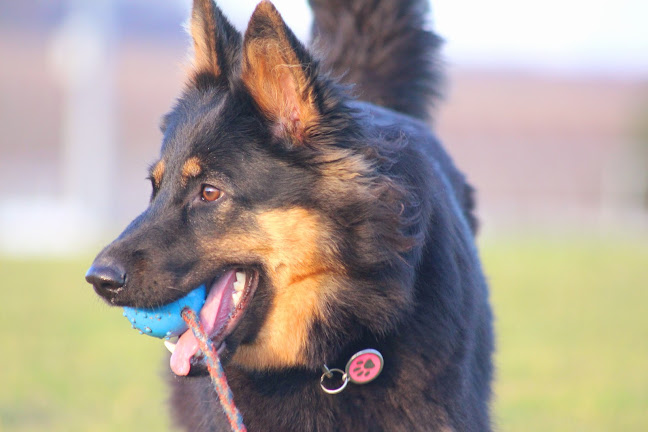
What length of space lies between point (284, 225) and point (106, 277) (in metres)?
0.81

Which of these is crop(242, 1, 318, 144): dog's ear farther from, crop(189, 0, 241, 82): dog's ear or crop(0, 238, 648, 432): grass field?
crop(0, 238, 648, 432): grass field

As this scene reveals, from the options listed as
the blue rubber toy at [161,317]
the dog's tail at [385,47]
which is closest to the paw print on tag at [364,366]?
the blue rubber toy at [161,317]

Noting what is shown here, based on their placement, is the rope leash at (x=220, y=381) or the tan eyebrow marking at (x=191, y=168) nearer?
A: the rope leash at (x=220, y=381)

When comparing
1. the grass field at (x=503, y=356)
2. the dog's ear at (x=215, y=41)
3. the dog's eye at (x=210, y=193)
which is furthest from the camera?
the grass field at (x=503, y=356)

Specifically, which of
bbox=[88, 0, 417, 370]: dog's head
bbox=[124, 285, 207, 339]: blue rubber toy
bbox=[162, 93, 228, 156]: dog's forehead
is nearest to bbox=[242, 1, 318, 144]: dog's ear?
bbox=[88, 0, 417, 370]: dog's head

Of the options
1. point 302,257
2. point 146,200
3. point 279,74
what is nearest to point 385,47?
point 279,74

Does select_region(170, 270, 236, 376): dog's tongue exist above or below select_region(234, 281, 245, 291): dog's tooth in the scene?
below

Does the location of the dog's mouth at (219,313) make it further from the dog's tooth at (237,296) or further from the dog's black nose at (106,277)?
the dog's black nose at (106,277)

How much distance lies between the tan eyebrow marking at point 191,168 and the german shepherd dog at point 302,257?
1cm

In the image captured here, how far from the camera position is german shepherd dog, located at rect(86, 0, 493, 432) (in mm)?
3346

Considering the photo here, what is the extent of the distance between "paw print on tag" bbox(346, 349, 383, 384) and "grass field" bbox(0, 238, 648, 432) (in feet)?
4.25

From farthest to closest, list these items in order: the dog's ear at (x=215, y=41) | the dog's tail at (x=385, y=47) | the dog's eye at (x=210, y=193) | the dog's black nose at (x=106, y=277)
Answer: the dog's tail at (x=385, y=47)
the dog's ear at (x=215, y=41)
the dog's eye at (x=210, y=193)
the dog's black nose at (x=106, y=277)

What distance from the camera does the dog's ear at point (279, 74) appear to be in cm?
329

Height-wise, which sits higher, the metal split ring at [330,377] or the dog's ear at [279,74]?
the dog's ear at [279,74]
